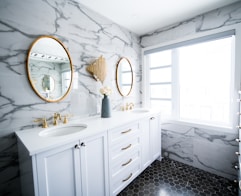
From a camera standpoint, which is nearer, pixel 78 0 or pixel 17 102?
pixel 17 102

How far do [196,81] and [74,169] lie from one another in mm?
2263

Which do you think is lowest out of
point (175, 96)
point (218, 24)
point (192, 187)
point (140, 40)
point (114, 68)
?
point (192, 187)

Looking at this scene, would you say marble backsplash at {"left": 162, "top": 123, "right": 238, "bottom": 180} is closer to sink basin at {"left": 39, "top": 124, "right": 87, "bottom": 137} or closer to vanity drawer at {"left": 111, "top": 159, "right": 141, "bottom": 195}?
vanity drawer at {"left": 111, "top": 159, "right": 141, "bottom": 195}

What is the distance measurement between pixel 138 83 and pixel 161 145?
1390 millimetres

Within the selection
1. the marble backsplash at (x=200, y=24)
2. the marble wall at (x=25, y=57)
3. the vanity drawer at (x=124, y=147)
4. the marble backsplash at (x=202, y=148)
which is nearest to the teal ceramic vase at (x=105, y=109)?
the marble wall at (x=25, y=57)

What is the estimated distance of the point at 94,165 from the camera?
122 centimetres

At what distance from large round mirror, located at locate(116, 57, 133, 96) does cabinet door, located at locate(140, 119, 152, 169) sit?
2.53 feet

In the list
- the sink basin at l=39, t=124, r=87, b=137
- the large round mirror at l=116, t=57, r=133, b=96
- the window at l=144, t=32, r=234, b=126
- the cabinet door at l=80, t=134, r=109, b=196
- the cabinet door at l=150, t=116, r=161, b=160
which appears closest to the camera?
the cabinet door at l=80, t=134, r=109, b=196

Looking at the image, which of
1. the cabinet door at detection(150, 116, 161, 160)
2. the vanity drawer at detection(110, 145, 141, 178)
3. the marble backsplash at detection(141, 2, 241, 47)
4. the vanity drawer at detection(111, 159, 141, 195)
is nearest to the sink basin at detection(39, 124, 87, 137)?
the vanity drawer at detection(110, 145, 141, 178)

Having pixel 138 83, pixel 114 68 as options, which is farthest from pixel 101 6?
pixel 138 83

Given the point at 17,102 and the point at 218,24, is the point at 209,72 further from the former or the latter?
the point at 17,102

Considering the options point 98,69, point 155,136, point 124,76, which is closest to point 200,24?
point 124,76

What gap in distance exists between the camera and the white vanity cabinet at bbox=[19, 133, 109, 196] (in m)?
0.89

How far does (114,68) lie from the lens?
2.24m
